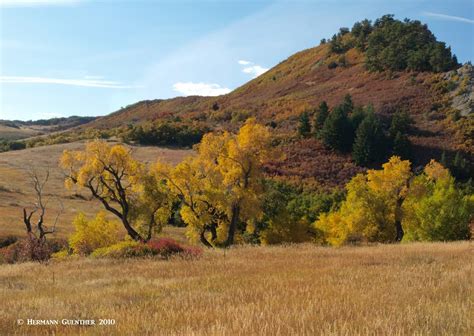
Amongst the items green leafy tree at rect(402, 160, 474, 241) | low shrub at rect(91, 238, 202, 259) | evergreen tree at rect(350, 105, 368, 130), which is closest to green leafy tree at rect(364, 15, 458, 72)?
evergreen tree at rect(350, 105, 368, 130)

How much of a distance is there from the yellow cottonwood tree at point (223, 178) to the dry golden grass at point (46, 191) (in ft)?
11.1

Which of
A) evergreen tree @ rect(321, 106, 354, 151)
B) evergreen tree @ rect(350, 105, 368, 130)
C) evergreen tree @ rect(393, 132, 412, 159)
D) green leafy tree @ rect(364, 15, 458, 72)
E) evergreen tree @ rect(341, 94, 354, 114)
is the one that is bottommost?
evergreen tree @ rect(393, 132, 412, 159)

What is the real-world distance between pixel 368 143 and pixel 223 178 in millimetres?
52771

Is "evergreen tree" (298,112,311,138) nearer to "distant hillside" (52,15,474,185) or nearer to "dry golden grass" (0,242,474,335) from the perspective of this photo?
"distant hillside" (52,15,474,185)

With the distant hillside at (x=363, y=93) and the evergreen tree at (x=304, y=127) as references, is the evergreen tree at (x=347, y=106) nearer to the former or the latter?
the distant hillside at (x=363, y=93)

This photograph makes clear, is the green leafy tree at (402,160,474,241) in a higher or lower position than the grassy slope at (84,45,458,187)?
lower

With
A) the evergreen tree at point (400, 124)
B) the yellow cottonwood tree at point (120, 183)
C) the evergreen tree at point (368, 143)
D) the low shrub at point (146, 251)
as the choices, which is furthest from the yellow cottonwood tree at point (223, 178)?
the evergreen tree at point (400, 124)

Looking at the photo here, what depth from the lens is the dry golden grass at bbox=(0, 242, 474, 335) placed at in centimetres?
583

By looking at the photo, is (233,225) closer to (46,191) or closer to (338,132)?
(46,191)

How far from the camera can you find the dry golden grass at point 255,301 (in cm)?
583

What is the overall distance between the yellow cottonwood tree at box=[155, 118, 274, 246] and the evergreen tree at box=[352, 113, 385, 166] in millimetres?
49403

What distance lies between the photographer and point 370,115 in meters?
85.1

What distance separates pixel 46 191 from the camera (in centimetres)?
6894

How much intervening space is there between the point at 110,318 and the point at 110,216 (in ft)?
196
